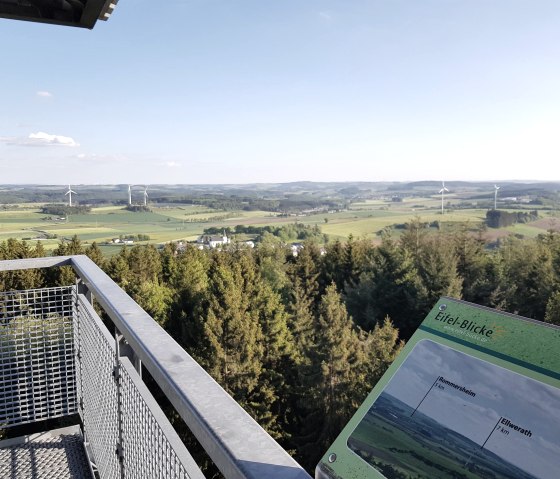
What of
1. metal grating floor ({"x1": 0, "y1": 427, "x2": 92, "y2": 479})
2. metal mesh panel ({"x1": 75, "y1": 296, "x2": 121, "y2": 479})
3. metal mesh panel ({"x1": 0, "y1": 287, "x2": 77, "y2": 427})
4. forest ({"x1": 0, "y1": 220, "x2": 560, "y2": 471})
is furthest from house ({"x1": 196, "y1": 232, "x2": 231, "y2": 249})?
metal mesh panel ({"x1": 75, "y1": 296, "x2": 121, "y2": 479})

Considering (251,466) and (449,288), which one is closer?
(251,466)

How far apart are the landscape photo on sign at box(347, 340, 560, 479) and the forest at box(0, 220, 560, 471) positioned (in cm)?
1009

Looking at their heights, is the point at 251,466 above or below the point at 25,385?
above

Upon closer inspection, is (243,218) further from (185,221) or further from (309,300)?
(309,300)

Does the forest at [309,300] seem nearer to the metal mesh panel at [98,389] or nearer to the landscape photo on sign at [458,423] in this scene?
the metal mesh panel at [98,389]

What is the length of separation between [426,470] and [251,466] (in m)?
0.29

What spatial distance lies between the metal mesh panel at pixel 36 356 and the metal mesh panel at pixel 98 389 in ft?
0.74

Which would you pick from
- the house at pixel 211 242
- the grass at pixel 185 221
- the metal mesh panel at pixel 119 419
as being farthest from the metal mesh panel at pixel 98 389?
the house at pixel 211 242

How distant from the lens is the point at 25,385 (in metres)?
3.04

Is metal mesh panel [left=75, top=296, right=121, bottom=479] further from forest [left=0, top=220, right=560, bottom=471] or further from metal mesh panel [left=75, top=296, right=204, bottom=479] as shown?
forest [left=0, top=220, right=560, bottom=471]

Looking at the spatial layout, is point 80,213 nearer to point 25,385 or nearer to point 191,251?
point 191,251

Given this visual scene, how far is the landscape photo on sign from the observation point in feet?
2.40

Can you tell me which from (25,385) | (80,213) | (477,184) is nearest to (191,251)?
(25,385)

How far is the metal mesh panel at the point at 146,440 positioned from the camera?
3.59 ft
